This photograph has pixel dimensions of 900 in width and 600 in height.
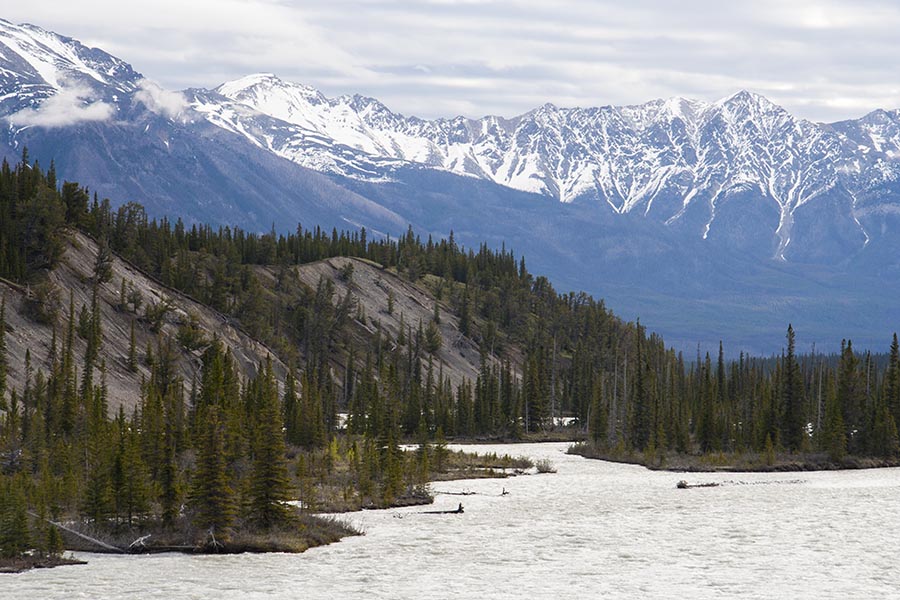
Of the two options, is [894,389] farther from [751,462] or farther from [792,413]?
[751,462]

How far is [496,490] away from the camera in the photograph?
3494 inches

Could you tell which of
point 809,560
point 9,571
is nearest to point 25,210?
point 9,571

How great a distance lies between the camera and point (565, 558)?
58594mm

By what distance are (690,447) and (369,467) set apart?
5273cm

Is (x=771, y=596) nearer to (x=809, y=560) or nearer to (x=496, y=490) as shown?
(x=809, y=560)

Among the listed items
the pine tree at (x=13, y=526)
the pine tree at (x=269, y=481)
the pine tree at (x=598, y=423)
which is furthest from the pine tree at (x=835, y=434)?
the pine tree at (x=13, y=526)

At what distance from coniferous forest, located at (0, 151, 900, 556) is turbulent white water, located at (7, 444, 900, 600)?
4.00 meters

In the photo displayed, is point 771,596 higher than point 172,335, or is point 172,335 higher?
point 172,335

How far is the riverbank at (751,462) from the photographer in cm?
11150

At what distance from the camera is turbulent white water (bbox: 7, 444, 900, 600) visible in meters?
50.8

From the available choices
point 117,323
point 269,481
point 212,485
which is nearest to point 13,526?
point 212,485

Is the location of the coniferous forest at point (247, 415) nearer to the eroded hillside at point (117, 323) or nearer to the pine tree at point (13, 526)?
the pine tree at point (13, 526)

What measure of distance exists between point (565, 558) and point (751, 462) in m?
59.5

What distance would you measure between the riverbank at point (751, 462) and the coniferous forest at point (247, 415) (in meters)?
0.63
